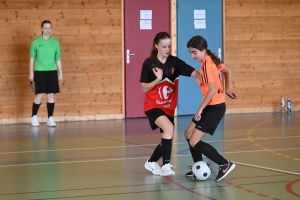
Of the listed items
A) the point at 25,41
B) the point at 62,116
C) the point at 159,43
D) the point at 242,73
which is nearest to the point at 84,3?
the point at 25,41

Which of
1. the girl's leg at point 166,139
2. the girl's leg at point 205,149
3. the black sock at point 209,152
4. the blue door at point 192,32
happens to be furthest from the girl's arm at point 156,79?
the blue door at point 192,32

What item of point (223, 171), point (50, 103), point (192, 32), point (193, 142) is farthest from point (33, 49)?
point (223, 171)

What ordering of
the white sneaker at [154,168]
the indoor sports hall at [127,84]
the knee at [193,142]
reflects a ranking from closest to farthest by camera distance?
the knee at [193,142]
the white sneaker at [154,168]
the indoor sports hall at [127,84]

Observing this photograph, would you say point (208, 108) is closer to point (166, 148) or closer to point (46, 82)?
point (166, 148)

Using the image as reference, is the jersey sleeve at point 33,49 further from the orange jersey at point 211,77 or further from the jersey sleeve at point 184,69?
the orange jersey at point 211,77

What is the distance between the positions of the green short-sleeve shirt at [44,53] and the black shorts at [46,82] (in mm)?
92

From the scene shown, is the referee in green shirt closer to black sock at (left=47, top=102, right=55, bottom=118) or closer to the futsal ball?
black sock at (left=47, top=102, right=55, bottom=118)

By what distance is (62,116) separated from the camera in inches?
472

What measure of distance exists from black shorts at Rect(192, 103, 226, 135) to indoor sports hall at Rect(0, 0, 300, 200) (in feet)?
2.45

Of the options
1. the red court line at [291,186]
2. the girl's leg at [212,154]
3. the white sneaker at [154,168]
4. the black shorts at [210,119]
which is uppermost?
the black shorts at [210,119]

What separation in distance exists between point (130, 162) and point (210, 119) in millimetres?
1578

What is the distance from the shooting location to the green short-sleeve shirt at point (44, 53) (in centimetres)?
1083

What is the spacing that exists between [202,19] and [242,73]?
1.53 m

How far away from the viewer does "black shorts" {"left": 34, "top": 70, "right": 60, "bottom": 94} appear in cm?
1097
